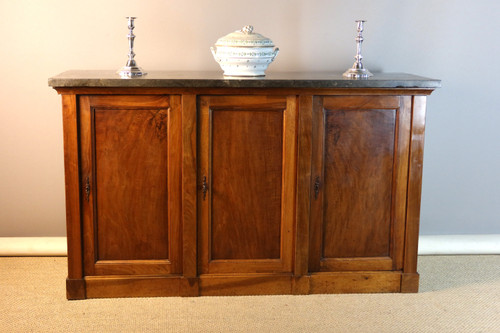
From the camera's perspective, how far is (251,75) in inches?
112

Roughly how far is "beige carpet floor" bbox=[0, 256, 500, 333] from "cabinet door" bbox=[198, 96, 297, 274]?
19 cm

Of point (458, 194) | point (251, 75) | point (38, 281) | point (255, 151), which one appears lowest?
point (38, 281)

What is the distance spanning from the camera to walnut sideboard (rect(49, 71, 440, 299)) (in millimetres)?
2734

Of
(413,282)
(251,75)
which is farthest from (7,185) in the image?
(413,282)

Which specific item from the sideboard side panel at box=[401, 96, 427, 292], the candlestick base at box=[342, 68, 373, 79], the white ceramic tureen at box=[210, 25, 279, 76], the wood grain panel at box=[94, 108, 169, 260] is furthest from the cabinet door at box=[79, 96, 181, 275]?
the sideboard side panel at box=[401, 96, 427, 292]

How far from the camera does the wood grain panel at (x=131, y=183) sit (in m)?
2.74

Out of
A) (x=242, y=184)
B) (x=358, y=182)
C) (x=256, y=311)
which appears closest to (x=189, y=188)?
(x=242, y=184)

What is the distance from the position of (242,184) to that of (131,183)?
461mm

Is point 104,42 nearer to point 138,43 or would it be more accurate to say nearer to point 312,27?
point 138,43

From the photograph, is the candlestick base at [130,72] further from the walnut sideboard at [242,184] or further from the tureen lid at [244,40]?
the tureen lid at [244,40]

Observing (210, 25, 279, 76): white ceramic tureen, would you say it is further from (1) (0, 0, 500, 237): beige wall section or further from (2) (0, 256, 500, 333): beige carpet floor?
(2) (0, 256, 500, 333): beige carpet floor

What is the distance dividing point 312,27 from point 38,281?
1.75m

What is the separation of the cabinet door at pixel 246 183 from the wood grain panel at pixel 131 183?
170 millimetres

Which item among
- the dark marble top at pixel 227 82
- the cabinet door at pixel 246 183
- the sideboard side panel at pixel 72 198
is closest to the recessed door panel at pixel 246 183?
the cabinet door at pixel 246 183
